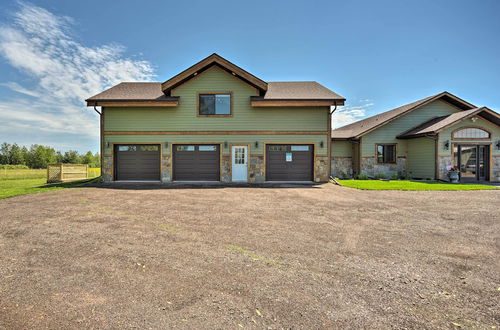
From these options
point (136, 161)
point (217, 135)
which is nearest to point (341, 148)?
point (217, 135)

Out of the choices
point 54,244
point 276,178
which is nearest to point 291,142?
point 276,178

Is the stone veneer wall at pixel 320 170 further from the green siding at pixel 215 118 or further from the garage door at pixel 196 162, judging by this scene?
the garage door at pixel 196 162

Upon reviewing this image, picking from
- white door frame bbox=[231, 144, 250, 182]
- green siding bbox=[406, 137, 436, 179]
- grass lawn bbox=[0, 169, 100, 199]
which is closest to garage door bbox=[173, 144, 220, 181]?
white door frame bbox=[231, 144, 250, 182]

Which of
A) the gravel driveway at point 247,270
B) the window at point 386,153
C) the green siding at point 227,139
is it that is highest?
the green siding at point 227,139

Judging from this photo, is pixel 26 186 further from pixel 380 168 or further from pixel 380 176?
pixel 380 168

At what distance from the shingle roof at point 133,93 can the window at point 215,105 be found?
206 centimetres

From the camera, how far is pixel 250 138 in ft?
44.2

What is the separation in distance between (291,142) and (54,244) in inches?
452

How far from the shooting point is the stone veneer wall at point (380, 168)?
55.6 ft

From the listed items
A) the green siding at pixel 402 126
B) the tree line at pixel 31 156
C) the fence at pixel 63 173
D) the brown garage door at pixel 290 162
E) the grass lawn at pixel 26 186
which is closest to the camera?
the grass lawn at pixel 26 186

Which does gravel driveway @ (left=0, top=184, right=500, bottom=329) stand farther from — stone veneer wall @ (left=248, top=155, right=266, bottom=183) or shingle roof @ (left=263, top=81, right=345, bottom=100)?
shingle roof @ (left=263, top=81, right=345, bottom=100)

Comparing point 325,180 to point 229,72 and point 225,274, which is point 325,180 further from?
point 225,274

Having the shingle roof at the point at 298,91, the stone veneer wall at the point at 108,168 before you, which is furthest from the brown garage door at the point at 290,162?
the stone veneer wall at the point at 108,168

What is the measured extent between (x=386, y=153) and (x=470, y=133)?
474 cm
